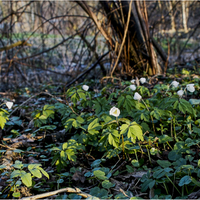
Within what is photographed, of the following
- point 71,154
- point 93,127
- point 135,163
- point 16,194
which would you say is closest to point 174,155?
point 135,163

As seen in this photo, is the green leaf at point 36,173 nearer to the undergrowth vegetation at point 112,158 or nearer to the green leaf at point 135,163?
the undergrowth vegetation at point 112,158

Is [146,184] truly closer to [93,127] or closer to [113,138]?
[113,138]

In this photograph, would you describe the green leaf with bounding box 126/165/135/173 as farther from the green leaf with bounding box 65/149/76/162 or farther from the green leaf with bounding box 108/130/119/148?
the green leaf with bounding box 65/149/76/162

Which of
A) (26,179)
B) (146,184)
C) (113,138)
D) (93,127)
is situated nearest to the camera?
(26,179)

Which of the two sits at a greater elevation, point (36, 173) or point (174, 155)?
point (36, 173)

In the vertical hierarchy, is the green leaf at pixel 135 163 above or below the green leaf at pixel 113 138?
below

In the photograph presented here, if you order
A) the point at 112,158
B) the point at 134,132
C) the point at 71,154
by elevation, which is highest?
the point at 134,132

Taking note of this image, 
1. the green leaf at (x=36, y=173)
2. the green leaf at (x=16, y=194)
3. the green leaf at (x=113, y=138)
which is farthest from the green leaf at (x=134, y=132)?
the green leaf at (x=16, y=194)

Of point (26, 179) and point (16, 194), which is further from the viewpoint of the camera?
point (16, 194)

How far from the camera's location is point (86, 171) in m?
1.61

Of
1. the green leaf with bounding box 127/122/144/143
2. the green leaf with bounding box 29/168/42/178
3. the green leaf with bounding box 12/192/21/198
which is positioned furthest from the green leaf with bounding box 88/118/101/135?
the green leaf with bounding box 12/192/21/198

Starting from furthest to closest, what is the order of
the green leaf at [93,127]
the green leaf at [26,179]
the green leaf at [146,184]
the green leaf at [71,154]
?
the green leaf at [93,127] < the green leaf at [71,154] < the green leaf at [146,184] < the green leaf at [26,179]

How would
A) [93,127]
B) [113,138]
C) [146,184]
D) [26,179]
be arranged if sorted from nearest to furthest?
[26,179]
[146,184]
[113,138]
[93,127]

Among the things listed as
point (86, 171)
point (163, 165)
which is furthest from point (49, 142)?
point (163, 165)
